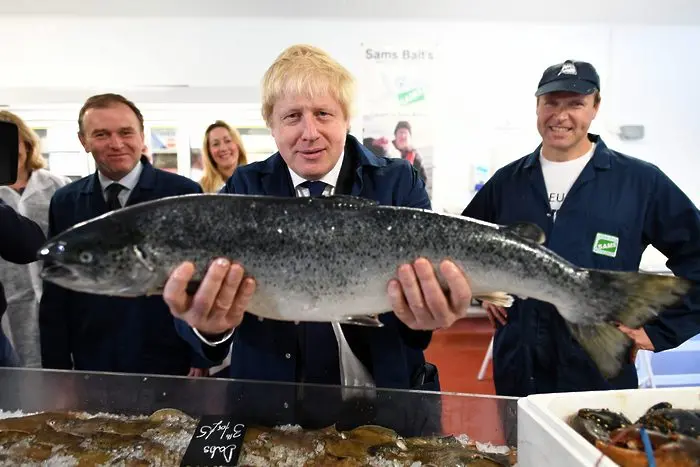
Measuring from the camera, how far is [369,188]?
176 centimetres

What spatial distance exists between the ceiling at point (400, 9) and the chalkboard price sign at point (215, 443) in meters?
4.88

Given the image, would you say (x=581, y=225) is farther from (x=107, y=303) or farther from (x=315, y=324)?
(x=107, y=303)

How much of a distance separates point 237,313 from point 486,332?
505cm

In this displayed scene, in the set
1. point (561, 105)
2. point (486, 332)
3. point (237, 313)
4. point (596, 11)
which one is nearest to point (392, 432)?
point (237, 313)

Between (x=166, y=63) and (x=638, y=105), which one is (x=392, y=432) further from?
(x=638, y=105)

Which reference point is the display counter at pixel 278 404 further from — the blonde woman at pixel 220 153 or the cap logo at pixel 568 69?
the blonde woman at pixel 220 153

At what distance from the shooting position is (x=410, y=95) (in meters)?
5.48

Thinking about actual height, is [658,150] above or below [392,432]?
above

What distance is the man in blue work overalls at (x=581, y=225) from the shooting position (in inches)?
85.4

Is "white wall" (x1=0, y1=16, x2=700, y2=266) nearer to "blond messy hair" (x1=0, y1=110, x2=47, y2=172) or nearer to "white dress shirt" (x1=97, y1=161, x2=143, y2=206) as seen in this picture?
"blond messy hair" (x1=0, y1=110, x2=47, y2=172)

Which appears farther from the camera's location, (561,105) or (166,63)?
(166,63)

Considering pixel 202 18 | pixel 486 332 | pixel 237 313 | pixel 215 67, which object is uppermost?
pixel 202 18

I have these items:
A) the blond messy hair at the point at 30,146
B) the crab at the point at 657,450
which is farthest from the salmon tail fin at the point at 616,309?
the blond messy hair at the point at 30,146

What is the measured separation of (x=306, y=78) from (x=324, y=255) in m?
0.62
